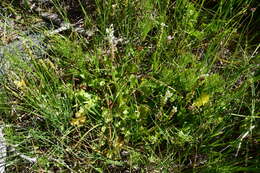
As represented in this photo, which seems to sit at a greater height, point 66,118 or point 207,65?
point 207,65

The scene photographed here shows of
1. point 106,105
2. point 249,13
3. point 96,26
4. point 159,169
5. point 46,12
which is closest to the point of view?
point 159,169

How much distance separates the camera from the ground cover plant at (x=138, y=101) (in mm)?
1456

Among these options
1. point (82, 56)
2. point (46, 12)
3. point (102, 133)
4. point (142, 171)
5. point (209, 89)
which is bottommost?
point (142, 171)

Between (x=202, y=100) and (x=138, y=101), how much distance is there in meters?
0.38

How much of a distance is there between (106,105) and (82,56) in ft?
1.15

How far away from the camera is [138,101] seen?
1.66 meters

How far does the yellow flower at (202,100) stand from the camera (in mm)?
1529

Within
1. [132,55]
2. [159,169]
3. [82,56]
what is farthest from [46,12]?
[159,169]

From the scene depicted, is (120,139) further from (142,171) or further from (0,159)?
(0,159)

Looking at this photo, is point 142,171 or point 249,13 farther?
point 249,13

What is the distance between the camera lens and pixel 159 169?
1.42 metres

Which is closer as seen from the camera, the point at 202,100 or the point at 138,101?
the point at 202,100

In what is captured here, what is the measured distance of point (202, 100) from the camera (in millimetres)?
1539

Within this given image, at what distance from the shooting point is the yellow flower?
1.53m
